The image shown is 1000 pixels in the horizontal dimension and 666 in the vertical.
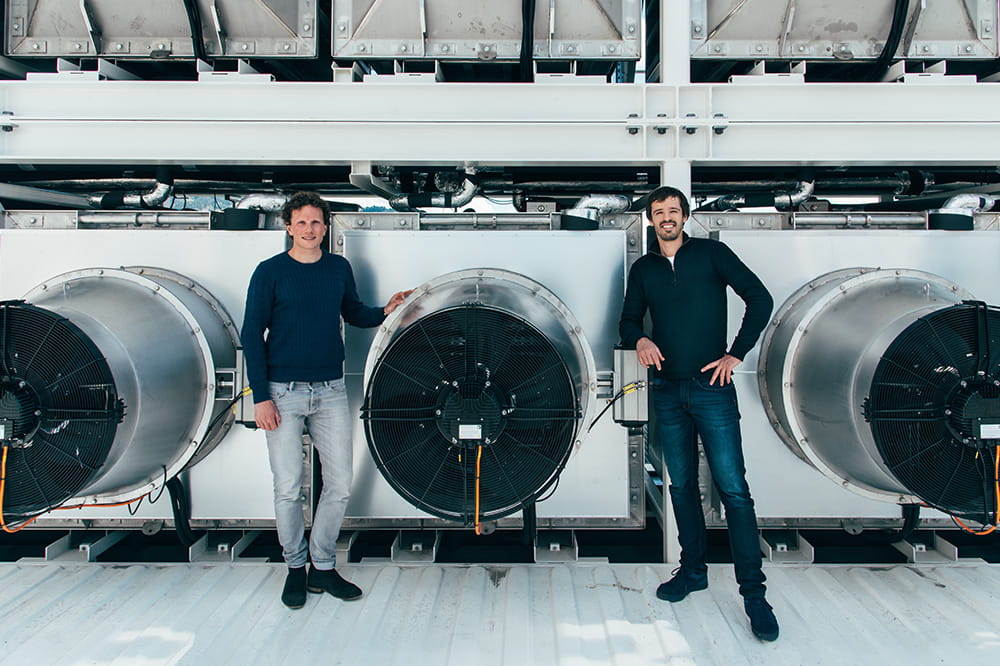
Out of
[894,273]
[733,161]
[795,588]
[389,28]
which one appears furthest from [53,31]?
[795,588]

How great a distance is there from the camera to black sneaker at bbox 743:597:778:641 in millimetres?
1850

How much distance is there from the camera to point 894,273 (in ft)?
7.18

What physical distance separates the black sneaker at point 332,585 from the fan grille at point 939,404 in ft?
6.36

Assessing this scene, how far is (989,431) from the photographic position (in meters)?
1.73

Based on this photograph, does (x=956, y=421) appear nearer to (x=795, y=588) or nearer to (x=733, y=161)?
(x=795, y=588)

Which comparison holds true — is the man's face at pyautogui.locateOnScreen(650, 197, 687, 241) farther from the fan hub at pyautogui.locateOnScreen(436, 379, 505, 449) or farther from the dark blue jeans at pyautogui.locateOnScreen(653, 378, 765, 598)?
the fan hub at pyautogui.locateOnScreen(436, 379, 505, 449)

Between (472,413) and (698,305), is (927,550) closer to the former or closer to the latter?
(698,305)

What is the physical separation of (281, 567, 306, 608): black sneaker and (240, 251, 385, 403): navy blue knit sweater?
69cm

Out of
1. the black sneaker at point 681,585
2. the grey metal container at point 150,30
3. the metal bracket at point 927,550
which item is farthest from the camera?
the grey metal container at point 150,30

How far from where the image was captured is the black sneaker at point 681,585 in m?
2.09

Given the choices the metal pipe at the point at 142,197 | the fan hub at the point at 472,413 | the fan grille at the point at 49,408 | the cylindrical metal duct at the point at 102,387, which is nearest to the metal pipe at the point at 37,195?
the metal pipe at the point at 142,197

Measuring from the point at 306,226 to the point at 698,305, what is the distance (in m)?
1.46

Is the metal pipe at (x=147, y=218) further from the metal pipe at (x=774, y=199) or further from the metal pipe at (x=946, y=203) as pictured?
the metal pipe at (x=946, y=203)

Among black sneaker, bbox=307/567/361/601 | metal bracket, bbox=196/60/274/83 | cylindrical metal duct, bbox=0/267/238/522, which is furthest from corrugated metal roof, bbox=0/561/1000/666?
metal bracket, bbox=196/60/274/83
